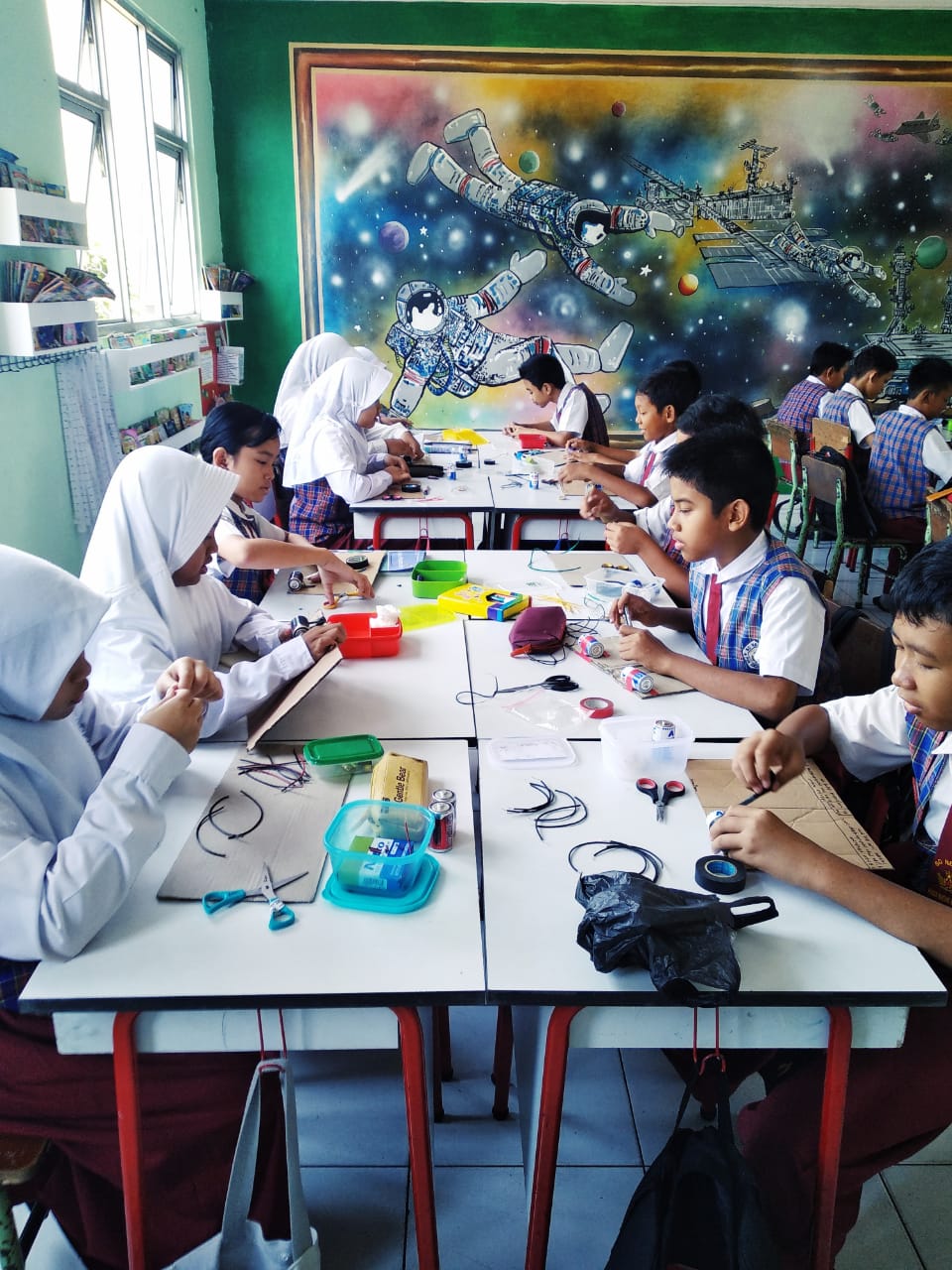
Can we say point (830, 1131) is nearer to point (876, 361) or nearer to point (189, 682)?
point (189, 682)

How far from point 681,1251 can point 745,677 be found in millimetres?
1027

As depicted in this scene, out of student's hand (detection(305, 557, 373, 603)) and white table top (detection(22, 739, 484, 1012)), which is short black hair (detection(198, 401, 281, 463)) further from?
white table top (detection(22, 739, 484, 1012))

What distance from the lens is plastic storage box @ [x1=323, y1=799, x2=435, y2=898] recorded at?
119 cm

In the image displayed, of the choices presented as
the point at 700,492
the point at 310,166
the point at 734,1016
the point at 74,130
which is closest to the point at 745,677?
the point at 700,492

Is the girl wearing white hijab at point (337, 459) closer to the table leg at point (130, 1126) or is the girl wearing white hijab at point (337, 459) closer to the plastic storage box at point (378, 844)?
the plastic storage box at point (378, 844)

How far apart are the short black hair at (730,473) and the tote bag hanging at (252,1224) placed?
1446mm

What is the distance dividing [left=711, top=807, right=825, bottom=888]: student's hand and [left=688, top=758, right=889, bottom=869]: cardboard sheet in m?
0.07

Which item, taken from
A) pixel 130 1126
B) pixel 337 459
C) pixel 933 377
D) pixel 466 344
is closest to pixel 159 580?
pixel 130 1126

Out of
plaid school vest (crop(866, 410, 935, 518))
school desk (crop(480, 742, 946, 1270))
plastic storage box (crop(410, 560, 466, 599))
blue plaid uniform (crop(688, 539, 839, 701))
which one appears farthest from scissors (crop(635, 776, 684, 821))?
plaid school vest (crop(866, 410, 935, 518))

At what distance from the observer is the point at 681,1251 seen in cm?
113

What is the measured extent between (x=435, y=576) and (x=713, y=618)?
2.75ft

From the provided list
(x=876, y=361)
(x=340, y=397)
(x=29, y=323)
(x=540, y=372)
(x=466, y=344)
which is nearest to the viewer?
(x=29, y=323)

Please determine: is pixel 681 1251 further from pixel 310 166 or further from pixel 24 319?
pixel 310 166

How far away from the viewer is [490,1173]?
1.57 metres
